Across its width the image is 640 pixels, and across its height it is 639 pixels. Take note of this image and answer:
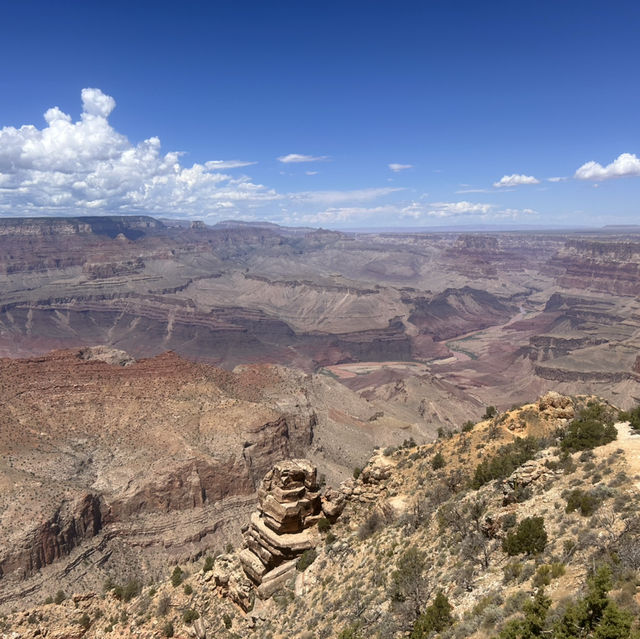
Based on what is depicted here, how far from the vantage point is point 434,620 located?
14.2m

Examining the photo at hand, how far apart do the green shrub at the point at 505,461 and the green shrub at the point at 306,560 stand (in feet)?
31.3

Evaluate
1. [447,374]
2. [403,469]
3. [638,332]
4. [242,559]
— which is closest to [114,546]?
[242,559]

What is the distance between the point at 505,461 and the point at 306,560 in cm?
1193

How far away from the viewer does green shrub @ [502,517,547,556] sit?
15336 millimetres

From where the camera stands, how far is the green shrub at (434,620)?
14.1 m

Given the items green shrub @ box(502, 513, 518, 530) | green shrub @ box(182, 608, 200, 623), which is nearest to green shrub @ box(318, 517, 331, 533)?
green shrub @ box(182, 608, 200, 623)

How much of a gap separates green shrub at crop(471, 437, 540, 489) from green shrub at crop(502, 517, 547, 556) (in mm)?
6765

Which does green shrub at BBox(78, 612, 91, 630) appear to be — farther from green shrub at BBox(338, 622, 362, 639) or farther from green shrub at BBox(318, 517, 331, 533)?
green shrub at BBox(338, 622, 362, 639)

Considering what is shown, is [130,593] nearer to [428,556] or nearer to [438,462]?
[438,462]

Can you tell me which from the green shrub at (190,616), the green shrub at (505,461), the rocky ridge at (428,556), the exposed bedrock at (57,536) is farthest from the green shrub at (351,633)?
the exposed bedrock at (57,536)

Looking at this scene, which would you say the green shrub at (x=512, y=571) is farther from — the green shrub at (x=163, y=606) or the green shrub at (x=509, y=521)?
the green shrub at (x=163, y=606)

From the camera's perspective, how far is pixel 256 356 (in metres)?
191

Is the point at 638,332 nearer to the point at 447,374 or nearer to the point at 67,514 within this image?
the point at 447,374

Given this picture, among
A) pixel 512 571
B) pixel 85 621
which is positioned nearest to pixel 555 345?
pixel 85 621
